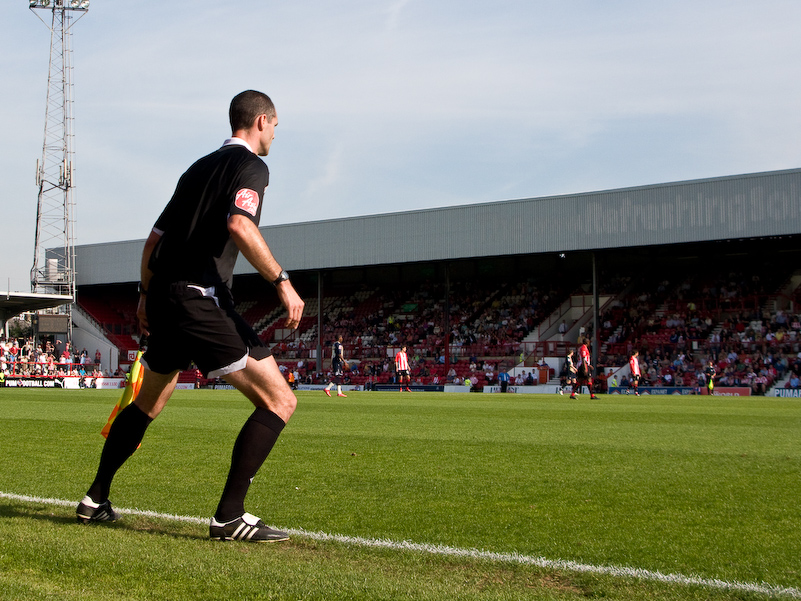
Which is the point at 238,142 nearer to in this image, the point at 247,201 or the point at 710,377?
the point at 247,201

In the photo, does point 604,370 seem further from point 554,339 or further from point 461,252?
point 461,252

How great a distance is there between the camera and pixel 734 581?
3.31 meters

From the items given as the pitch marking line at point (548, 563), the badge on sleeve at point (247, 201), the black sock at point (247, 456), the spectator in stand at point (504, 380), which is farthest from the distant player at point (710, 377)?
the badge on sleeve at point (247, 201)

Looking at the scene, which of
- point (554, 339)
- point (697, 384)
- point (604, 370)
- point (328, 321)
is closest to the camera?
point (697, 384)

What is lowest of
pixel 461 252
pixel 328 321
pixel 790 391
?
pixel 790 391

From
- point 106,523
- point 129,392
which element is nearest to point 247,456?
point 106,523

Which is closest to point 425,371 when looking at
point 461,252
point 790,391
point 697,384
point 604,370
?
point 461,252

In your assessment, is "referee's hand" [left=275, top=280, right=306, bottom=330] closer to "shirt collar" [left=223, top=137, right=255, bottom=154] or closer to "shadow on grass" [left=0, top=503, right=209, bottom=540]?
"shirt collar" [left=223, top=137, right=255, bottom=154]

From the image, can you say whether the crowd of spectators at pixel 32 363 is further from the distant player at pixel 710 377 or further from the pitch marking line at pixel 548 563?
the pitch marking line at pixel 548 563

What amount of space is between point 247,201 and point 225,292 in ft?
1.61

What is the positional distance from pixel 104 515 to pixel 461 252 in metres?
37.4

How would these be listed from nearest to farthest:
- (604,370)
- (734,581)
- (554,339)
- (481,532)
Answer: (734,581)
(481,532)
(604,370)
(554,339)

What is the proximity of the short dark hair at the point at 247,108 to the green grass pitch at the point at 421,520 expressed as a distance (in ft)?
6.99

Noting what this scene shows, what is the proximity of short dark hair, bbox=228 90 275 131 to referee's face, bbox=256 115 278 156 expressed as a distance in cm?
3
